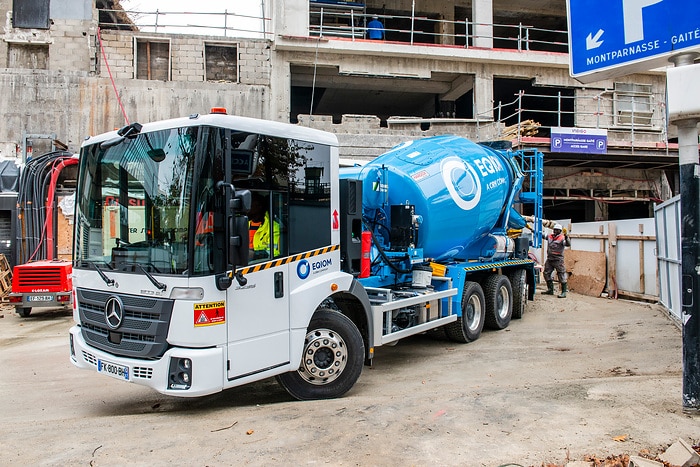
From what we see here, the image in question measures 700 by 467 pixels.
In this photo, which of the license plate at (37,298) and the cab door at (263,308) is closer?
the cab door at (263,308)

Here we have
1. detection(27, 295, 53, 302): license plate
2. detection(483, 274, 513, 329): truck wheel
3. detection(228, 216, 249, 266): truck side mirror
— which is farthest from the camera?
detection(27, 295, 53, 302): license plate

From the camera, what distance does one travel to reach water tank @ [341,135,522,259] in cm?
810

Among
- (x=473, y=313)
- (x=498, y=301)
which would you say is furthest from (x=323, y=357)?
(x=498, y=301)

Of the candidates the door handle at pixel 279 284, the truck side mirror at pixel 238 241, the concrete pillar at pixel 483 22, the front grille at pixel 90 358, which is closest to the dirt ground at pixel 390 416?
the front grille at pixel 90 358

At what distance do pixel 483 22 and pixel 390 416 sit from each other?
2182cm

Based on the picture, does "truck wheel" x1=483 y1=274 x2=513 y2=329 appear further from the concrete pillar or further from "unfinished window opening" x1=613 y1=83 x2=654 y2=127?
"unfinished window opening" x1=613 y1=83 x2=654 y2=127

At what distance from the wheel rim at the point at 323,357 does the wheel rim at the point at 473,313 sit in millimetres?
4012

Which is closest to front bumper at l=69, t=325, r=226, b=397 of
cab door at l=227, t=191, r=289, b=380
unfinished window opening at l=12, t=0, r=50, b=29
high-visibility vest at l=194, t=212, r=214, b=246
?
cab door at l=227, t=191, r=289, b=380

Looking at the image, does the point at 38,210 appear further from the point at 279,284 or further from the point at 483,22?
the point at 483,22

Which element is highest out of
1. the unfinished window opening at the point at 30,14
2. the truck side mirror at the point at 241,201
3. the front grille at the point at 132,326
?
the unfinished window opening at the point at 30,14

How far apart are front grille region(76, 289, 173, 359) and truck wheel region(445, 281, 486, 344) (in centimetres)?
546

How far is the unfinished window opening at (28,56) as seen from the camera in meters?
19.1

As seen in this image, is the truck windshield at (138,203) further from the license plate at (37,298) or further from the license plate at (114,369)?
the license plate at (37,298)

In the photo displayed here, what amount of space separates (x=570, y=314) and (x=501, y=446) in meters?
8.50
